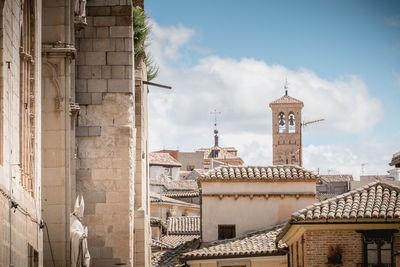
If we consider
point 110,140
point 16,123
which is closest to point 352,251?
point 110,140

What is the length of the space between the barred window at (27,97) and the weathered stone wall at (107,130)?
6993mm

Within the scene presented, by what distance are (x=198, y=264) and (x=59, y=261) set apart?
13919mm

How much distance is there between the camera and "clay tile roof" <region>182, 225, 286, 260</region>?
33.7 m

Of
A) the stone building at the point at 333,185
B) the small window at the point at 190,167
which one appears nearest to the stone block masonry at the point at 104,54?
the stone building at the point at 333,185

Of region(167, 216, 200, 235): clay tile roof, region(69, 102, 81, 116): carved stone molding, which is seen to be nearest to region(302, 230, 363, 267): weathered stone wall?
region(69, 102, 81, 116): carved stone molding

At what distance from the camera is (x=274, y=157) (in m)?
154

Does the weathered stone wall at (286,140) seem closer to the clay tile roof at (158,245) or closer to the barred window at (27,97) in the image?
the clay tile roof at (158,245)

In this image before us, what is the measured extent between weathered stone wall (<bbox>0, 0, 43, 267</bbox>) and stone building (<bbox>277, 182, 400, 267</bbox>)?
33.9 ft

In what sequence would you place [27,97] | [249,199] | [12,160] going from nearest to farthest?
1. [12,160]
2. [27,97]
3. [249,199]

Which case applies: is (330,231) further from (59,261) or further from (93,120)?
(59,261)

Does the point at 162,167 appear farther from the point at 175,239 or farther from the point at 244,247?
the point at 244,247

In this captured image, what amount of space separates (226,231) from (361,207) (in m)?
11.6

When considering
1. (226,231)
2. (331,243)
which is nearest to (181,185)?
(226,231)

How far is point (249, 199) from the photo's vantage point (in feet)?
125
